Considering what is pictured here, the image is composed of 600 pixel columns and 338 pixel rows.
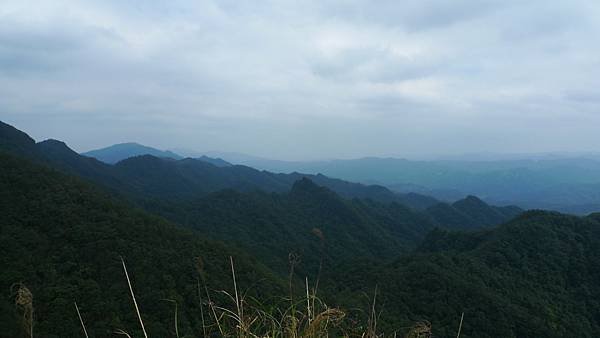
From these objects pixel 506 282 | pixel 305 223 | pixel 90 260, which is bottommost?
pixel 305 223

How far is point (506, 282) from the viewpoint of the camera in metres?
37.7

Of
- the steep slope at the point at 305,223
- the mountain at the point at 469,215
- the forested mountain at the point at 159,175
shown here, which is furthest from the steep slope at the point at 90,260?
the mountain at the point at 469,215

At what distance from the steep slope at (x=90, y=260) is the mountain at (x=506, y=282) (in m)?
12.4

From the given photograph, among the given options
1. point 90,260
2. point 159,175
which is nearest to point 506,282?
point 90,260

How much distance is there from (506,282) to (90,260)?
38.4 metres

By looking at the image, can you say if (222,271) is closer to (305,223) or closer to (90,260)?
(90,260)

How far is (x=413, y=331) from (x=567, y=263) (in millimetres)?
49006

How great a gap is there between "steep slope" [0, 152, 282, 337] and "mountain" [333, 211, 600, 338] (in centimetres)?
1245

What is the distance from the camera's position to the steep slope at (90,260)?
2366 cm

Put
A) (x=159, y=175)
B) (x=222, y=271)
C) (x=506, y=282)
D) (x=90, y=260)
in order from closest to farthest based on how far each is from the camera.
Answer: (x=90, y=260) < (x=222, y=271) < (x=506, y=282) < (x=159, y=175)

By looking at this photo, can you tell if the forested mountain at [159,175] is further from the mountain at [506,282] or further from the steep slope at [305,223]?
the mountain at [506,282]

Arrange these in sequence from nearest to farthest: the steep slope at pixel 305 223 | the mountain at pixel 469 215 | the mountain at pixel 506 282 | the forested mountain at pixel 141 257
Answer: the forested mountain at pixel 141 257 < the mountain at pixel 506 282 < the steep slope at pixel 305 223 < the mountain at pixel 469 215

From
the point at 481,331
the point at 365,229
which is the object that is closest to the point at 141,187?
the point at 365,229

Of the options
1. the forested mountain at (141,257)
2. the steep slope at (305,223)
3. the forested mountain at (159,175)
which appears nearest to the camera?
the forested mountain at (141,257)
